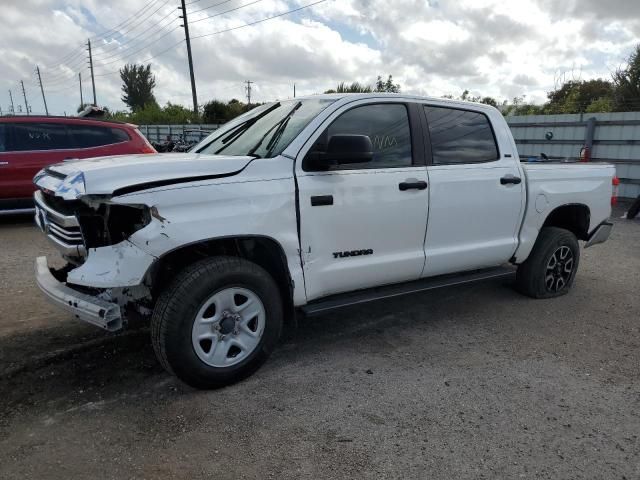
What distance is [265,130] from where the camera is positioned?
379 cm

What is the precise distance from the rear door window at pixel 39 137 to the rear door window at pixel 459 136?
6644 millimetres

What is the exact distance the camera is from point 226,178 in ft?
10.2

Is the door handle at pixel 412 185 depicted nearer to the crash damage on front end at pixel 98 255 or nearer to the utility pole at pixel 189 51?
the crash damage on front end at pixel 98 255

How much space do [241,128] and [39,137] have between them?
5.76 m

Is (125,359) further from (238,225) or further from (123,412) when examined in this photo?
(238,225)

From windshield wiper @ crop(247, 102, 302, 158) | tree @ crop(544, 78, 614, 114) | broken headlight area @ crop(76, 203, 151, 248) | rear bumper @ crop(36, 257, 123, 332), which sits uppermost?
tree @ crop(544, 78, 614, 114)

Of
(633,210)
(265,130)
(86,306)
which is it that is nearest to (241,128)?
(265,130)

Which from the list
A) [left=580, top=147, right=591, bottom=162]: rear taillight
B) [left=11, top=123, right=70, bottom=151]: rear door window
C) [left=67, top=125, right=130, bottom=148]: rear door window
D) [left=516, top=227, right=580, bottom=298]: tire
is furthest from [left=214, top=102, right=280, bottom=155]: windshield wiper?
[left=580, top=147, right=591, bottom=162]: rear taillight

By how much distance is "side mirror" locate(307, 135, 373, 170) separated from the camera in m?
3.20

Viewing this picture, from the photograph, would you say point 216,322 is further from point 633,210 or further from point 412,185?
point 633,210

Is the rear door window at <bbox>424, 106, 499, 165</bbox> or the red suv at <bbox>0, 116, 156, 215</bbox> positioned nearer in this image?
the rear door window at <bbox>424, 106, 499, 165</bbox>

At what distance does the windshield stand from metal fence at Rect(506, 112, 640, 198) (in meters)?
8.39

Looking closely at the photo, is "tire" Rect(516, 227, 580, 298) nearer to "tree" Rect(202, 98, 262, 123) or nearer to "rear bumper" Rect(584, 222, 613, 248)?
"rear bumper" Rect(584, 222, 613, 248)

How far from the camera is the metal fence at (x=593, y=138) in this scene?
11000 millimetres
